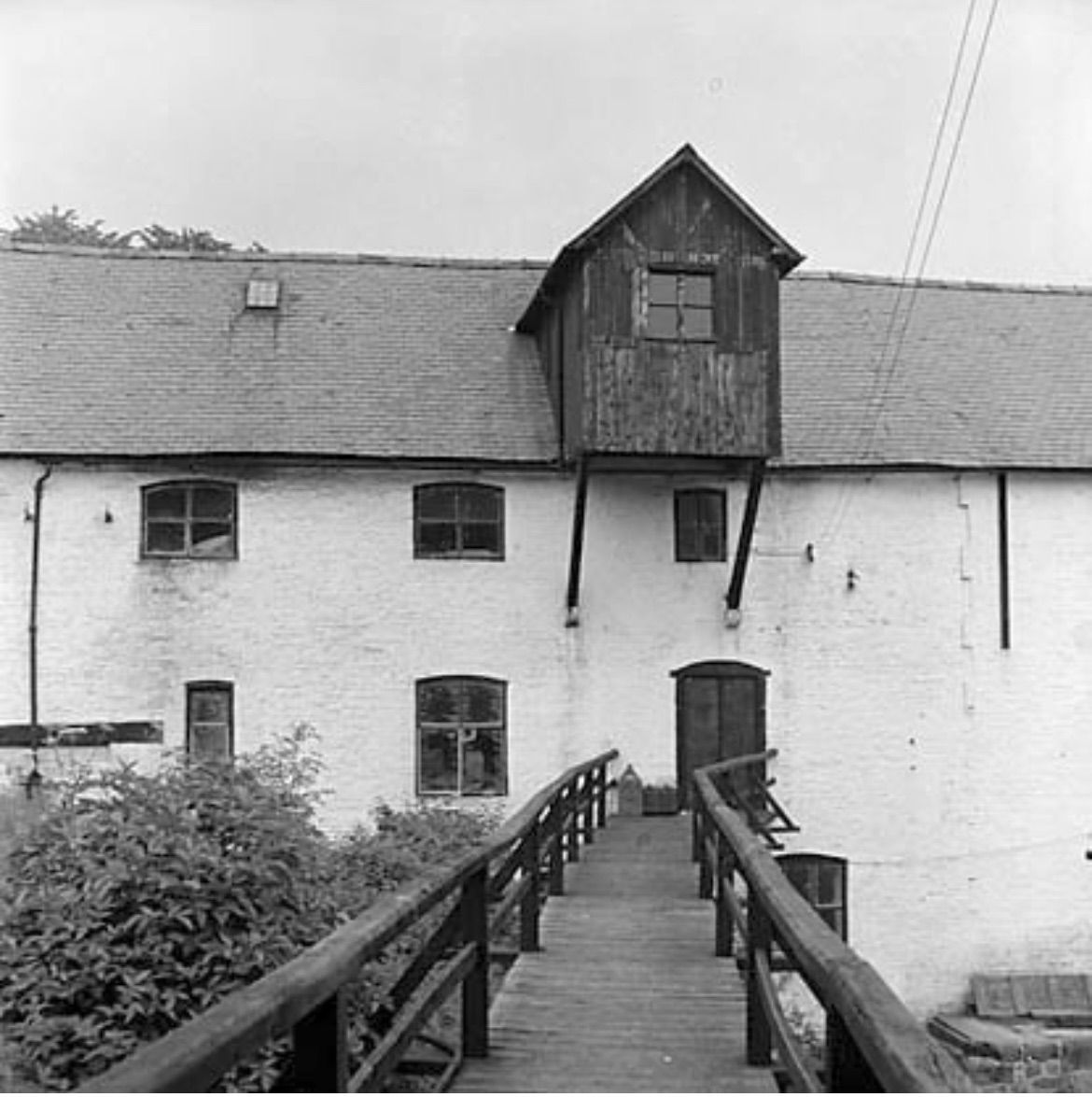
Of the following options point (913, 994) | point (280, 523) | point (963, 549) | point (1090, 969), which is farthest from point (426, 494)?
point (1090, 969)

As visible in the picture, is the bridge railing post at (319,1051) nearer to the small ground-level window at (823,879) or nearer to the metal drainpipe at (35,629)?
the metal drainpipe at (35,629)

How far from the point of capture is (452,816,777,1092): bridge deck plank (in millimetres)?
4930

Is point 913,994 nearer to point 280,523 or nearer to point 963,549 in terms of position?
point 963,549

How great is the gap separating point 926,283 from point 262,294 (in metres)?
8.58

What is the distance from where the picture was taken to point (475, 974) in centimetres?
527

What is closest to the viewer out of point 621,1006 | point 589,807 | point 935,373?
point 621,1006

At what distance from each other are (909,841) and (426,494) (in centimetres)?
653

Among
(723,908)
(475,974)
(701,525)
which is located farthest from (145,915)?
(701,525)

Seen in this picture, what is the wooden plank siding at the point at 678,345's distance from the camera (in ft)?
49.9

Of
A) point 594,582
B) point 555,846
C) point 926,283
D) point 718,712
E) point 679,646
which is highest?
point 926,283

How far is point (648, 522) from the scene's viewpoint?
17.0 metres

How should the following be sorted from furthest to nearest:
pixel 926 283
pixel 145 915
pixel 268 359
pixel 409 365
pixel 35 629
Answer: pixel 926 283 → pixel 409 365 → pixel 268 359 → pixel 35 629 → pixel 145 915

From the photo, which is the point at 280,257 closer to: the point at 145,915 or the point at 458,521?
the point at 458,521

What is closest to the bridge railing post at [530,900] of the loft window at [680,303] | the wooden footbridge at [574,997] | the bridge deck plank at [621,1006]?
the wooden footbridge at [574,997]
